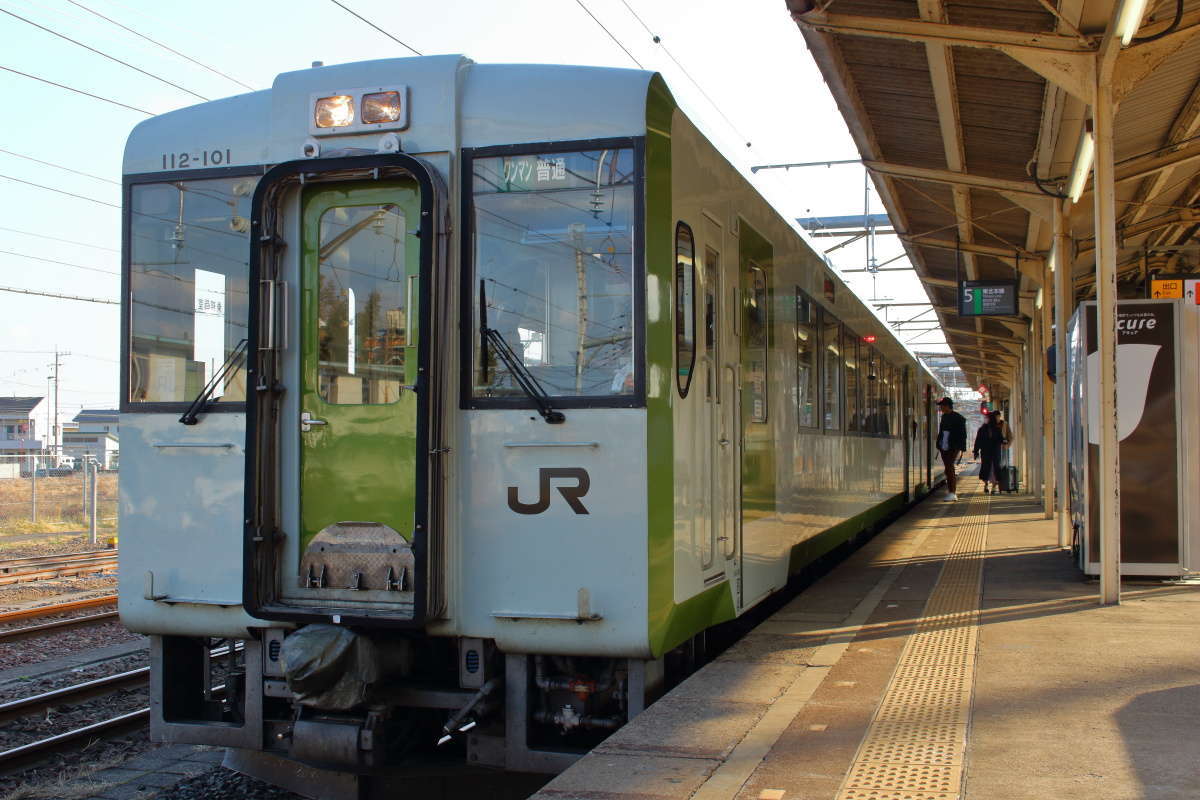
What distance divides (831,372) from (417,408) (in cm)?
564

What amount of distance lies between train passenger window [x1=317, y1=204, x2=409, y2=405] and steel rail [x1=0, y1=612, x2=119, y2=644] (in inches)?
224

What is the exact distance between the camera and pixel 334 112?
5027 mm

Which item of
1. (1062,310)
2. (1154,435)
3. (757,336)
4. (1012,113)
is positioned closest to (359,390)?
(757,336)

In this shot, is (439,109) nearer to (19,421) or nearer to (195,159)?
(195,159)

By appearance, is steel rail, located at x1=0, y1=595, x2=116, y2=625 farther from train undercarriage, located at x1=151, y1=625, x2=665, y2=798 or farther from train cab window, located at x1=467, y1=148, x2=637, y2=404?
train cab window, located at x1=467, y1=148, x2=637, y2=404

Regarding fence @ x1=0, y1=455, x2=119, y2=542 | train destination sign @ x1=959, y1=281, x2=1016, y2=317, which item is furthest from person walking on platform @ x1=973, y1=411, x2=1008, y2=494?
fence @ x1=0, y1=455, x2=119, y2=542

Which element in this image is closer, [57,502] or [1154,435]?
[1154,435]

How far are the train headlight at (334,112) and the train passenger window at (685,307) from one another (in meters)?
1.51

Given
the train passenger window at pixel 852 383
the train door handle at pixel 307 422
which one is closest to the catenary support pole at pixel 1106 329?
the train passenger window at pixel 852 383

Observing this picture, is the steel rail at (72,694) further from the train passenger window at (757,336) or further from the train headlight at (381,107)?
the train passenger window at (757,336)

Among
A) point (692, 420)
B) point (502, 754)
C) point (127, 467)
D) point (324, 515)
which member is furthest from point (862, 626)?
point (127, 467)

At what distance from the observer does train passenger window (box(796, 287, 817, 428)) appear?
795 centimetres

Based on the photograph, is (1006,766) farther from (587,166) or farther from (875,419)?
(875,419)

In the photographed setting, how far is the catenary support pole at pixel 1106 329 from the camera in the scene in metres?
7.40
